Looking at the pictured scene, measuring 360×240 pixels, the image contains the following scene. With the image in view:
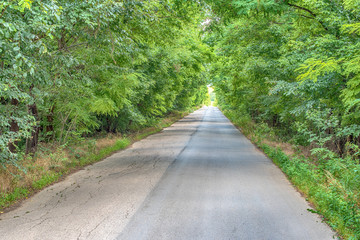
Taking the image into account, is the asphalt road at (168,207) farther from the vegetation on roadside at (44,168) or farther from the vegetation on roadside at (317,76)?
the vegetation on roadside at (317,76)

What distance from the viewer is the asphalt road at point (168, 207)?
4750mm

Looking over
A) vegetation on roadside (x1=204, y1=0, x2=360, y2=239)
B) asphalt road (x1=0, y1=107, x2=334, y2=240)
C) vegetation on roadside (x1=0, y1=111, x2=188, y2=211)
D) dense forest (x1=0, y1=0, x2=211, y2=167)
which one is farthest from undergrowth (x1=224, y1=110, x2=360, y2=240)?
vegetation on roadside (x1=0, y1=111, x2=188, y2=211)

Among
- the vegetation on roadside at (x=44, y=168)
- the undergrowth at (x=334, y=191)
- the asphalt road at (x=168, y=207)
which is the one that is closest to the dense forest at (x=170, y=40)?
the undergrowth at (x=334, y=191)

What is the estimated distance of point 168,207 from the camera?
592cm

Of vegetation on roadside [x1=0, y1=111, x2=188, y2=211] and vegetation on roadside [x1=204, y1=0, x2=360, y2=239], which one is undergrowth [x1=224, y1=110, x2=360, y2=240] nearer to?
vegetation on roadside [x1=204, y1=0, x2=360, y2=239]

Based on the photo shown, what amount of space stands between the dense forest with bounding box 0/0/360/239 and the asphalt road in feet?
2.41

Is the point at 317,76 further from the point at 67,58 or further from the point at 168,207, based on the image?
the point at 67,58

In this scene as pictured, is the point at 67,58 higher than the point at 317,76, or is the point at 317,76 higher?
the point at 67,58

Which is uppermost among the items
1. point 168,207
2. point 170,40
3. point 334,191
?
point 170,40

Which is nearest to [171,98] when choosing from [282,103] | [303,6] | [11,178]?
[282,103]

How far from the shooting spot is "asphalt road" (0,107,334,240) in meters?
4.75

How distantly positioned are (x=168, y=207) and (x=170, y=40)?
8.24 meters

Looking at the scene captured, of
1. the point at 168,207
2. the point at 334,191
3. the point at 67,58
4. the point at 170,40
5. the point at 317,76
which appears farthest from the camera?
the point at 170,40

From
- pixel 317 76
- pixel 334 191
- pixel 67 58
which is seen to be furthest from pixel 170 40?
pixel 334 191
